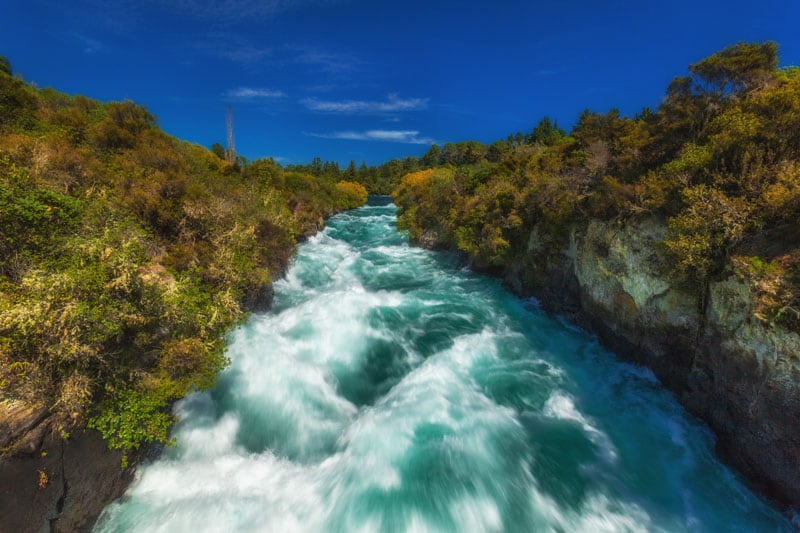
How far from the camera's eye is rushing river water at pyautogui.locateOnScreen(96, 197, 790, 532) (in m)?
6.20

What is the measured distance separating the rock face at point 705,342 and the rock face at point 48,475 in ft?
44.0

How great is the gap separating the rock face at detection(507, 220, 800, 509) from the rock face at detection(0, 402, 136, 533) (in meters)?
13.4

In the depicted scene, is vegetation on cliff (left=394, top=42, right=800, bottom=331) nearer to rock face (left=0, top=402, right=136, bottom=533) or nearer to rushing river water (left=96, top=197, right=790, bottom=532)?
rushing river water (left=96, top=197, right=790, bottom=532)

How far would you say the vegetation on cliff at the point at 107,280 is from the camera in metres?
5.35

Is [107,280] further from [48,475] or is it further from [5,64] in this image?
[5,64]

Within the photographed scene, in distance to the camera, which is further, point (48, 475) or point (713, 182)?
point (713, 182)

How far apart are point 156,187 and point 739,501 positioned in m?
18.6

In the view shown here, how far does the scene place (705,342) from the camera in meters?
8.15

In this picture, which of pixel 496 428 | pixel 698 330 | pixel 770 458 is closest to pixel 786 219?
pixel 698 330

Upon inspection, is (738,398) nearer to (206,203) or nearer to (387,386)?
(387,386)

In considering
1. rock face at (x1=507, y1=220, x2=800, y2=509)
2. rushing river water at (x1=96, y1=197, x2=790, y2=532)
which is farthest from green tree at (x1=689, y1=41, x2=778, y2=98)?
rushing river water at (x1=96, y1=197, x2=790, y2=532)

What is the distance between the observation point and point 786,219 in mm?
6953

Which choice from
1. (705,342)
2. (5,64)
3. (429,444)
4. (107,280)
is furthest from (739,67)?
(5,64)

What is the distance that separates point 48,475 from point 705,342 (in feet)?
48.4
